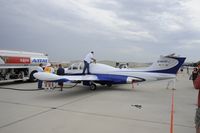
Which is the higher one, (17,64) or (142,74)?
(17,64)

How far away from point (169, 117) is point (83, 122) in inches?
116

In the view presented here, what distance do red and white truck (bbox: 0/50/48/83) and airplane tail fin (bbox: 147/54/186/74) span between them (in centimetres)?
995

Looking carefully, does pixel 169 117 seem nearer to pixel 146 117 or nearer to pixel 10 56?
pixel 146 117

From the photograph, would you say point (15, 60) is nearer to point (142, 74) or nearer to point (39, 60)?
point (39, 60)

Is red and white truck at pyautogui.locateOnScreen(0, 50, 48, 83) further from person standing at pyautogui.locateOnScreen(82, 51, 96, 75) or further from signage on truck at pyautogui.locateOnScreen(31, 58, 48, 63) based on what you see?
person standing at pyautogui.locateOnScreen(82, 51, 96, 75)

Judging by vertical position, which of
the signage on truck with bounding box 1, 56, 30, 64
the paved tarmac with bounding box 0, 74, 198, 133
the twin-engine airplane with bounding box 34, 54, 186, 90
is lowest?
the paved tarmac with bounding box 0, 74, 198, 133

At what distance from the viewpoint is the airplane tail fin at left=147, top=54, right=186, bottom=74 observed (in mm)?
14133

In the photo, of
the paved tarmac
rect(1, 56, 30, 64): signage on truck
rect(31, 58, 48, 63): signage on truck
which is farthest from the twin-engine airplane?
rect(31, 58, 48, 63): signage on truck

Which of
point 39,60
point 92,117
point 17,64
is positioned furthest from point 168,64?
point 39,60

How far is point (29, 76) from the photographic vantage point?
1878 centimetres

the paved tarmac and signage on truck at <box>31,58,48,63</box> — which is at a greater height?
signage on truck at <box>31,58,48,63</box>

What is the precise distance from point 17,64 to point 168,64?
11134 mm

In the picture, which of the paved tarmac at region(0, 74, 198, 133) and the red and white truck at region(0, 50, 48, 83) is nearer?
the paved tarmac at region(0, 74, 198, 133)

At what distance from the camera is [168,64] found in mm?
14195
